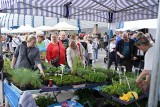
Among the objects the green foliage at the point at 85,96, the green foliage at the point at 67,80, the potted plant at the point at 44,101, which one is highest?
the green foliage at the point at 67,80

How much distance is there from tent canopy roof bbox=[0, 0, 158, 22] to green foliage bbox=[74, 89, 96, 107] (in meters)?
1.97

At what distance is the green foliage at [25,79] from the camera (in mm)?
3637

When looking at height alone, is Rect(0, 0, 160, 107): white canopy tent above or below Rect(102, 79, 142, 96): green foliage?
above

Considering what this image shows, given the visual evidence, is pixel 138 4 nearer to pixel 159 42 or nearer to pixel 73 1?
pixel 73 1

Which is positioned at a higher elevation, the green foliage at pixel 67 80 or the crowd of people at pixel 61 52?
the crowd of people at pixel 61 52

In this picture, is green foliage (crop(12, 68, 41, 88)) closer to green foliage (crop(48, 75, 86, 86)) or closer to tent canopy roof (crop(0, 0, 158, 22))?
green foliage (crop(48, 75, 86, 86))

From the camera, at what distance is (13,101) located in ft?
12.3

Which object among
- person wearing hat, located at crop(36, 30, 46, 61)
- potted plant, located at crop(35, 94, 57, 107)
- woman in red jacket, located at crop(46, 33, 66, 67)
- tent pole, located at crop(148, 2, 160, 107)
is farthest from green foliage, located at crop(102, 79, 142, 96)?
person wearing hat, located at crop(36, 30, 46, 61)

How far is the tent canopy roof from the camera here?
5133 mm

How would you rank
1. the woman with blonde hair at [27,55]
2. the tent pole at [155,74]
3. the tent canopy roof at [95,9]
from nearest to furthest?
the tent pole at [155,74] → the woman with blonde hair at [27,55] → the tent canopy roof at [95,9]

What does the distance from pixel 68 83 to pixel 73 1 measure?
87.6 inches


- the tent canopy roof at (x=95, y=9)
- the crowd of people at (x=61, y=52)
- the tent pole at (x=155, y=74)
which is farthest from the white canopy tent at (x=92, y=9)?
the tent pole at (x=155, y=74)

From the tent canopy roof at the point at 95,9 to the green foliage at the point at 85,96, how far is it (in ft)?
6.46

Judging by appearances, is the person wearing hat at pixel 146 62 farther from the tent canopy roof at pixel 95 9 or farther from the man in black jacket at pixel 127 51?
the man in black jacket at pixel 127 51
